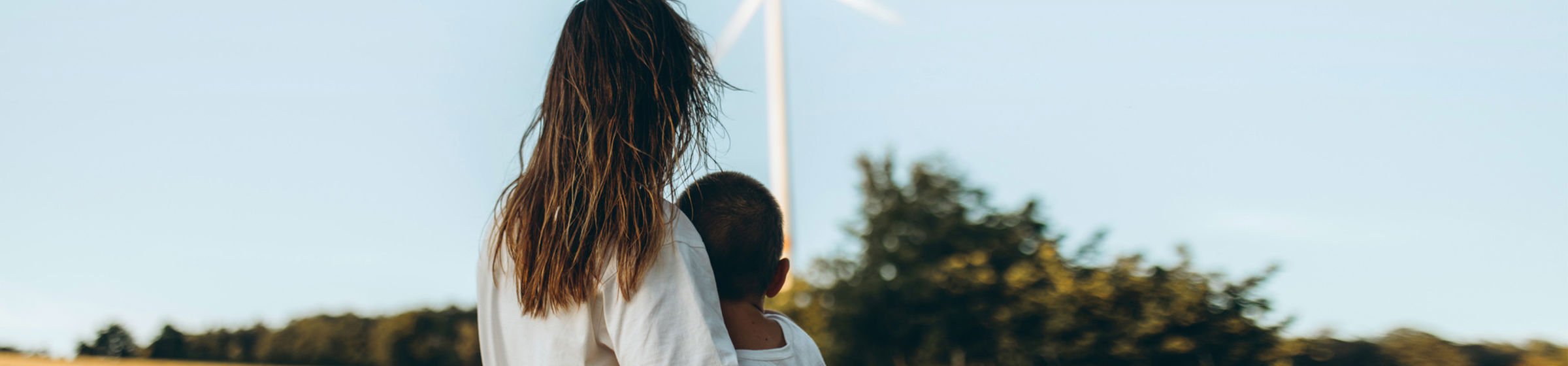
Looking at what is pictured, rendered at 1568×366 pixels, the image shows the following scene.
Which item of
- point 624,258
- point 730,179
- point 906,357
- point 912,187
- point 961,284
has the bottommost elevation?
point 624,258

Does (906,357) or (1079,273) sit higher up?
(1079,273)

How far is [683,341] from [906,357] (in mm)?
10105

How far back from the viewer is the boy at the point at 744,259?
2.05 meters

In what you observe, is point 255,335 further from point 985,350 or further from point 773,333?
point 773,333

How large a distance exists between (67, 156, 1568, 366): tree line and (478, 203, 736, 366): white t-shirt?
810cm

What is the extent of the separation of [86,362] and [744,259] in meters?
10.4

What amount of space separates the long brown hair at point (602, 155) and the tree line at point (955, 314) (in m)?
8.04

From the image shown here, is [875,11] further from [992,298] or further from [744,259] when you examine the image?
[744,259]

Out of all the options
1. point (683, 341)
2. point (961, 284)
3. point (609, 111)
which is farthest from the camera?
point (961, 284)

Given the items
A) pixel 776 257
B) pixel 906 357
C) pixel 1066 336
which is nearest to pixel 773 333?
pixel 776 257

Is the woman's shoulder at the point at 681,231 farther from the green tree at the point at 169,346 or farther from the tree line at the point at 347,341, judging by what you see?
the green tree at the point at 169,346

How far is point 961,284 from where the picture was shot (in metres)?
11.5

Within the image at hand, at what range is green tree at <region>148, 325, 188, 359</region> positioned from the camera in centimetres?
1127

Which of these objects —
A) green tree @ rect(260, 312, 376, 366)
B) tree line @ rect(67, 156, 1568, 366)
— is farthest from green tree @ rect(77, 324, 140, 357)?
green tree @ rect(260, 312, 376, 366)
